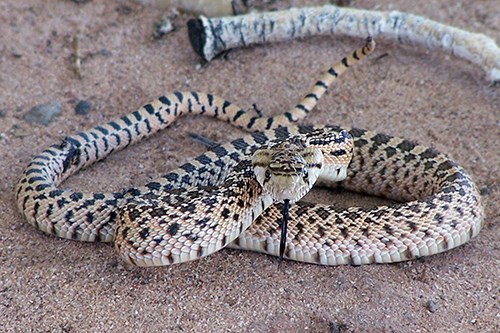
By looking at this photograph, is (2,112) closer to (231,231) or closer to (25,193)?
(25,193)

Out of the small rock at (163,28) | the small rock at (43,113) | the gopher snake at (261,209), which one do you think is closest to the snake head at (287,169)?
the gopher snake at (261,209)

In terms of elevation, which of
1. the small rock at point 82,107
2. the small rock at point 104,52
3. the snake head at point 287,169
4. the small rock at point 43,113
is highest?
the snake head at point 287,169

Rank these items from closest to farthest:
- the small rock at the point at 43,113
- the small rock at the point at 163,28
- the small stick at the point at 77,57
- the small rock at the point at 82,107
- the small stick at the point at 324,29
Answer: the small rock at the point at 43,113, the small rock at the point at 82,107, the small stick at the point at 324,29, the small stick at the point at 77,57, the small rock at the point at 163,28

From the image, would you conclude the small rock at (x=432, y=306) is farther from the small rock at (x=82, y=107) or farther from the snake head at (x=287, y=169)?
the small rock at (x=82, y=107)

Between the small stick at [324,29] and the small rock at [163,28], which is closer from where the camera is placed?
the small stick at [324,29]

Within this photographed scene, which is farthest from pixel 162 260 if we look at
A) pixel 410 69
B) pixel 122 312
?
pixel 410 69

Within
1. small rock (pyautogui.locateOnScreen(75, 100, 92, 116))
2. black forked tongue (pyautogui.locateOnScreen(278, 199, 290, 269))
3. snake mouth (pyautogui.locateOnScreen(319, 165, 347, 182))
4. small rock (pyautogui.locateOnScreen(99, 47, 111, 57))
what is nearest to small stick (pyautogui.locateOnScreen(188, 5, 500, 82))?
small rock (pyautogui.locateOnScreen(99, 47, 111, 57))

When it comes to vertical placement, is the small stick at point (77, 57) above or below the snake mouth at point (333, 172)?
above
